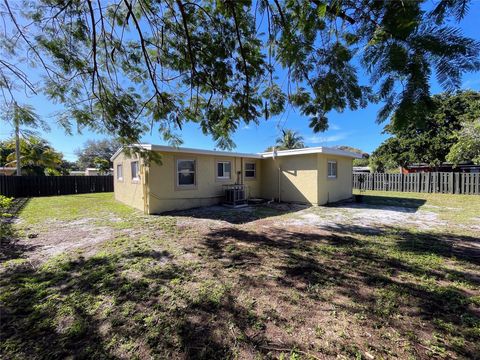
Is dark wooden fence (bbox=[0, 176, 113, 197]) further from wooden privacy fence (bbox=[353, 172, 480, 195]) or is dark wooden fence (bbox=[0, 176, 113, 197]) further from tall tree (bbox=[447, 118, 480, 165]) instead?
tall tree (bbox=[447, 118, 480, 165])

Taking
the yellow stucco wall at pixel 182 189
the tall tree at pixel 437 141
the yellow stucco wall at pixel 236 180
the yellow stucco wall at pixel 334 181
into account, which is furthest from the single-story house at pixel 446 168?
the yellow stucco wall at pixel 182 189

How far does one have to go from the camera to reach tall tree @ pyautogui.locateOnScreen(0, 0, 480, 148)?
63.5 inches

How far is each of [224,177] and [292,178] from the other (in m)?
3.30

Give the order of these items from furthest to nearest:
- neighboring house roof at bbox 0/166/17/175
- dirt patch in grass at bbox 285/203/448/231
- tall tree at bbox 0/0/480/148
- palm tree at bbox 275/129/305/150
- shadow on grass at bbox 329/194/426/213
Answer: palm tree at bbox 275/129/305/150, neighboring house roof at bbox 0/166/17/175, shadow on grass at bbox 329/194/426/213, dirt patch in grass at bbox 285/203/448/231, tall tree at bbox 0/0/480/148

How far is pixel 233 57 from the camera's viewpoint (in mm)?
4117

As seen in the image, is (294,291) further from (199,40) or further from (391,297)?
(199,40)

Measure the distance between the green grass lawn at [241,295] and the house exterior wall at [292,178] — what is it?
4574mm

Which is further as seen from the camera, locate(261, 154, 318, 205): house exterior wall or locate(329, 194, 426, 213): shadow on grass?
locate(261, 154, 318, 205): house exterior wall

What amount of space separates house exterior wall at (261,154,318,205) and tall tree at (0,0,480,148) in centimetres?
557

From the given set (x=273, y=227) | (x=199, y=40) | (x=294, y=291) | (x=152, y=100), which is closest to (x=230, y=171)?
(x=273, y=227)

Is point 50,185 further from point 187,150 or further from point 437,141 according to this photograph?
point 437,141

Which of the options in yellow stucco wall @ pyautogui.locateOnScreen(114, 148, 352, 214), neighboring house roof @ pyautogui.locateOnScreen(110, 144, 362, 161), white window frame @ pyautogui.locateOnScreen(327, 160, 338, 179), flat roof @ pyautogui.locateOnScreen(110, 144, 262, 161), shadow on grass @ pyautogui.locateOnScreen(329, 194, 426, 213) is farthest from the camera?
white window frame @ pyautogui.locateOnScreen(327, 160, 338, 179)

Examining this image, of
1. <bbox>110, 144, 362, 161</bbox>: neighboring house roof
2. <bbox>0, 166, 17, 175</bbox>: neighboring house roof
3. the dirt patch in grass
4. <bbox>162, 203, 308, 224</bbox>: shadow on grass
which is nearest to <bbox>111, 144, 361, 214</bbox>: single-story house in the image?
<bbox>110, 144, 362, 161</bbox>: neighboring house roof

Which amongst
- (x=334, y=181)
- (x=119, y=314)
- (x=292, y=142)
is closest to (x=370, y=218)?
(x=334, y=181)
